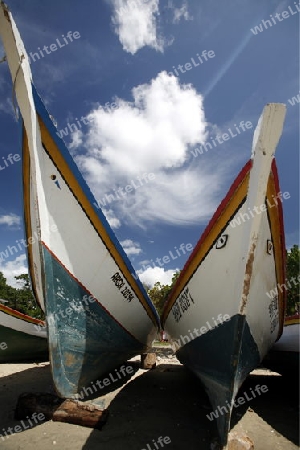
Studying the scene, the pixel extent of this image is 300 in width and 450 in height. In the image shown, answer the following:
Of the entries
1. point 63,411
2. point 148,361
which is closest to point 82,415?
point 63,411

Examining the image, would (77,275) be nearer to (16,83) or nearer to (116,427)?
(116,427)

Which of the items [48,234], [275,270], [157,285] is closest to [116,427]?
[48,234]

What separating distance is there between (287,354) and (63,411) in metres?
4.64

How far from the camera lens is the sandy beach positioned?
134 inches

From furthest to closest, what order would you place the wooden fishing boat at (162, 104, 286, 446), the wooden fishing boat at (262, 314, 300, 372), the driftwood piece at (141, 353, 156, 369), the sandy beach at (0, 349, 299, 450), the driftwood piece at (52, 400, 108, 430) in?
the driftwood piece at (141, 353, 156, 369) → the wooden fishing boat at (262, 314, 300, 372) → the driftwood piece at (52, 400, 108, 430) → the sandy beach at (0, 349, 299, 450) → the wooden fishing boat at (162, 104, 286, 446)

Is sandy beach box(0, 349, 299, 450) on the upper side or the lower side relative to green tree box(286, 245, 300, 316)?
upper

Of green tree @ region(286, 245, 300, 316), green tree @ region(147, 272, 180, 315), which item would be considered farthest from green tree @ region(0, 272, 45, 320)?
green tree @ region(286, 245, 300, 316)

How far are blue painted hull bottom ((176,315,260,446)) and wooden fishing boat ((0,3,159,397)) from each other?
71.3 inches

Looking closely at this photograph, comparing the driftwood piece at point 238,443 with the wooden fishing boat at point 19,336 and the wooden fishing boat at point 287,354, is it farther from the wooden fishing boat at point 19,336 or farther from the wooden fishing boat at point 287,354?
the wooden fishing boat at point 19,336

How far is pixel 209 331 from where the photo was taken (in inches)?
150

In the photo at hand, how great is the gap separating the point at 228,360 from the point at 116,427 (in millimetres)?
2047

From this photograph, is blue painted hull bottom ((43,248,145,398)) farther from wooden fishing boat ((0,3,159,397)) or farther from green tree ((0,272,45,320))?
green tree ((0,272,45,320))

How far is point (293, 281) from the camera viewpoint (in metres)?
23.6

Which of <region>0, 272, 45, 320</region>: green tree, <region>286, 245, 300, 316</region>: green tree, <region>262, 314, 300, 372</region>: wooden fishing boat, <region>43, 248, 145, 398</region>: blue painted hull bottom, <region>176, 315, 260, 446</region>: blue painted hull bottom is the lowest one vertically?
<region>286, 245, 300, 316</region>: green tree
